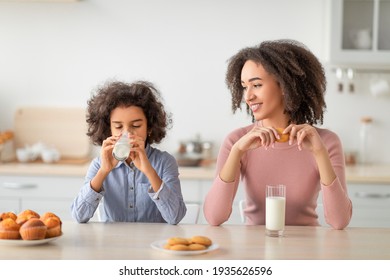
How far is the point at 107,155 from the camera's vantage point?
2033 millimetres

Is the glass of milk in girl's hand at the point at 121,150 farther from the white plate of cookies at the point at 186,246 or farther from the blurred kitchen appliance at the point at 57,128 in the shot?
the blurred kitchen appliance at the point at 57,128

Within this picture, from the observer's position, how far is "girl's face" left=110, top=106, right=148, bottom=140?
2.16 meters

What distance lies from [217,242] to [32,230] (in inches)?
19.0

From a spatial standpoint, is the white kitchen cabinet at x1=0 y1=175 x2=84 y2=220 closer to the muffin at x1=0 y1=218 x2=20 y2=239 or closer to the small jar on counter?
the small jar on counter

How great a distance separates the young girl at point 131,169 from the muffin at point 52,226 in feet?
0.94

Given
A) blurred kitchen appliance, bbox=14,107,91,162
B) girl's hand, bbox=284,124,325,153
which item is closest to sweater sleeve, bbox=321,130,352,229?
girl's hand, bbox=284,124,325,153

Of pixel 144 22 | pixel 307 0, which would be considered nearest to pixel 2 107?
pixel 144 22

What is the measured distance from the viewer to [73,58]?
152 inches

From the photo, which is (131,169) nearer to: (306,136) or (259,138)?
(259,138)

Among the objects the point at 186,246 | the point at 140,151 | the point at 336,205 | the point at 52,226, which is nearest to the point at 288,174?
the point at 336,205

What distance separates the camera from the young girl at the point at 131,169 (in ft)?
6.74

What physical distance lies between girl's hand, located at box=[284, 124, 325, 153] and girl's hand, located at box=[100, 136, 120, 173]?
0.54 metres

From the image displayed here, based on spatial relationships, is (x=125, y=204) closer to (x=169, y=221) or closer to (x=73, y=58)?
(x=169, y=221)
